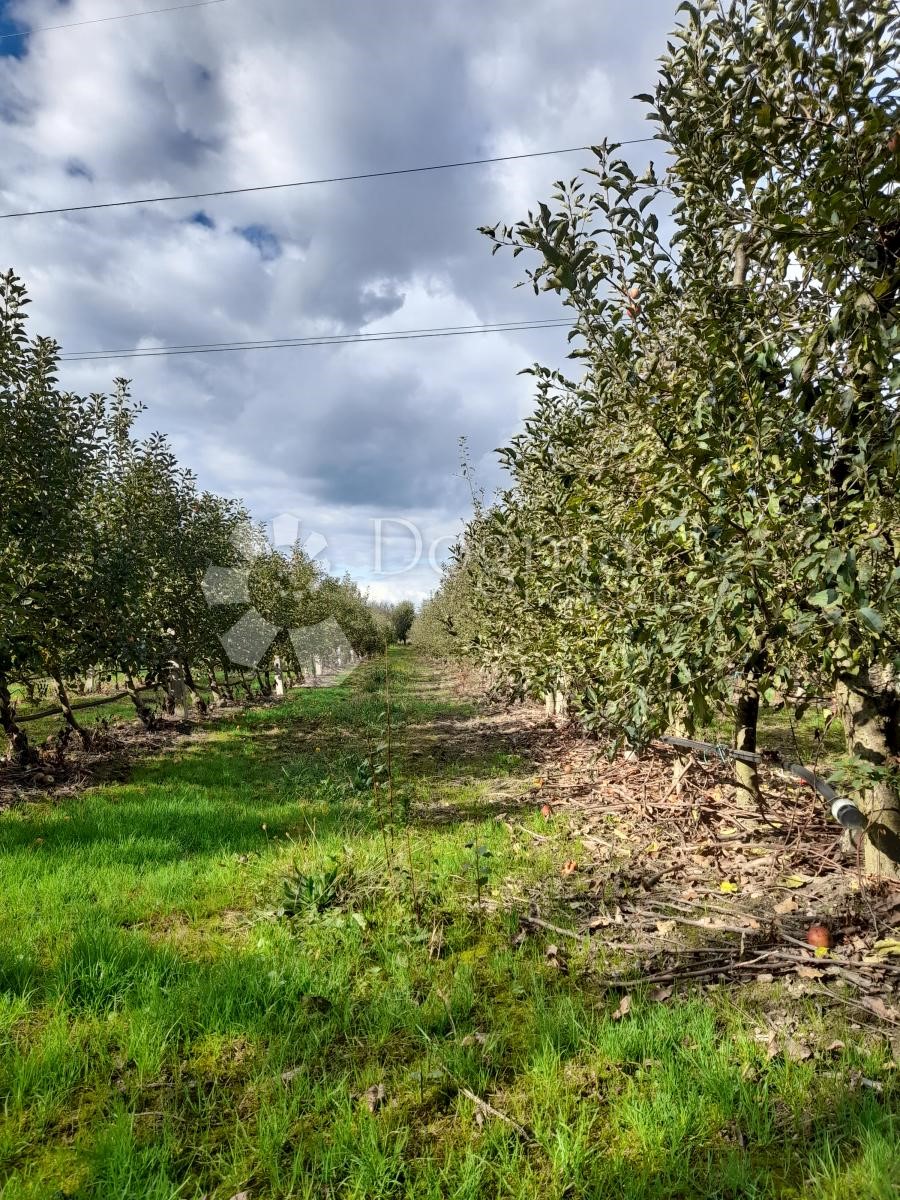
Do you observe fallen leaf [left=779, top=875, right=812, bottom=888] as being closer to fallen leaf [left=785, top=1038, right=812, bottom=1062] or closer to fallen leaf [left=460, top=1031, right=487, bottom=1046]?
fallen leaf [left=785, top=1038, right=812, bottom=1062]

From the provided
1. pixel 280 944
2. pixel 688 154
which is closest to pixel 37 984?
pixel 280 944

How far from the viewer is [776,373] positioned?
276 centimetres

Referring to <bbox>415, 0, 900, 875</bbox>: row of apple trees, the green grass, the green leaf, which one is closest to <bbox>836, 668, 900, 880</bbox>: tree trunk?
<bbox>415, 0, 900, 875</bbox>: row of apple trees

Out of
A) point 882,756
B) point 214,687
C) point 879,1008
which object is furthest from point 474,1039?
point 214,687

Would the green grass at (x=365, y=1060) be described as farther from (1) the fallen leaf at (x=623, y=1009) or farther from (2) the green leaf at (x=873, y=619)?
(2) the green leaf at (x=873, y=619)

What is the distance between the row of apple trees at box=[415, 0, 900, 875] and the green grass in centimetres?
149

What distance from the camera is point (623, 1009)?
3.00 metres

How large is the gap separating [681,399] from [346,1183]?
12.7ft

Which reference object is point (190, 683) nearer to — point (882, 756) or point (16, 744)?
point (16, 744)

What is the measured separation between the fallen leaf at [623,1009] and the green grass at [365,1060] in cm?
7

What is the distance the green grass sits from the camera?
2.14 m

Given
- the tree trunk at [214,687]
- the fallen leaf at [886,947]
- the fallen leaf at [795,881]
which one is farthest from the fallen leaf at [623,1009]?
the tree trunk at [214,687]

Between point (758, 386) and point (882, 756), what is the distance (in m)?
2.44

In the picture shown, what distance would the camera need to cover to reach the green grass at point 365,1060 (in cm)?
214
